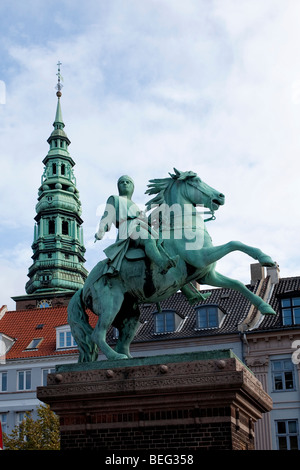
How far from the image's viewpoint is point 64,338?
48844mm

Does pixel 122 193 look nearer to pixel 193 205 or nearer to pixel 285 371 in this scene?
pixel 193 205

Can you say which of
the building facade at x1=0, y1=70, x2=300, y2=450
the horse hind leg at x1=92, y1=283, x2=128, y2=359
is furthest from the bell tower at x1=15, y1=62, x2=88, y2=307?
the horse hind leg at x1=92, y1=283, x2=128, y2=359

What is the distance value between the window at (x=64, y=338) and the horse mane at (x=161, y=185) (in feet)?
113

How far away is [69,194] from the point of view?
293ft

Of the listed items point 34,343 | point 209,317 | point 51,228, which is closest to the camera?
point 209,317

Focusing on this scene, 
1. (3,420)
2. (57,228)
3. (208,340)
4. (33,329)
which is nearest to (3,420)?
(3,420)

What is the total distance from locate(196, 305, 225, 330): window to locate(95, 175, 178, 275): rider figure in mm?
29692

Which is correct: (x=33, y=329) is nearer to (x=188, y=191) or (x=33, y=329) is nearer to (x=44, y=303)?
(x=44, y=303)

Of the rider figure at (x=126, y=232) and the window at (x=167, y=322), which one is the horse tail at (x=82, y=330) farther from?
the window at (x=167, y=322)

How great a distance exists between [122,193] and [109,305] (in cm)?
227

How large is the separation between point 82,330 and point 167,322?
30.7 meters

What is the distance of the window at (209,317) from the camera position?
4394 cm

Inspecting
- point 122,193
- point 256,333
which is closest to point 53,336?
point 256,333
